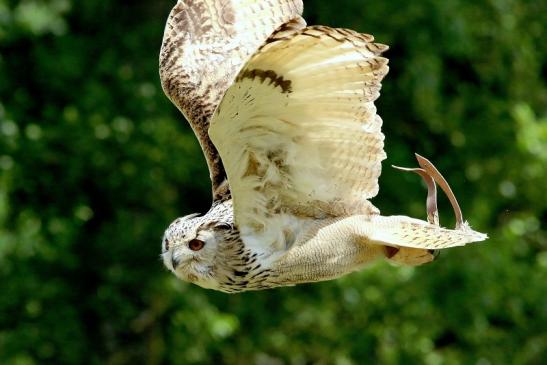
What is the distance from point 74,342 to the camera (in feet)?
33.8

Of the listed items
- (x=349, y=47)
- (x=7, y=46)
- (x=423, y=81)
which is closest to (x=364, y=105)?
(x=349, y=47)

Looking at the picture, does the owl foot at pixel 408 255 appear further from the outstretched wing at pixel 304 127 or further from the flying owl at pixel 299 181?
the outstretched wing at pixel 304 127

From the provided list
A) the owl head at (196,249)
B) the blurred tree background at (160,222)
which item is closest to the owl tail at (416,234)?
the owl head at (196,249)

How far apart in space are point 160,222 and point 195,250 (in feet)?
15.5

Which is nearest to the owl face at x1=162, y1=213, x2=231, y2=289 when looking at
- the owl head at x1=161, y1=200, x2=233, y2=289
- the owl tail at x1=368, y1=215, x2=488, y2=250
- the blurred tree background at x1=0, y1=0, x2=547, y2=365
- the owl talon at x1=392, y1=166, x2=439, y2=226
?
the owl head at x1=161, y1=200, x2=233, y2=289

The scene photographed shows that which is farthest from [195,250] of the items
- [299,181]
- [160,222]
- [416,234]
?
[160,222]

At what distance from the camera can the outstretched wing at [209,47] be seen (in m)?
6.14

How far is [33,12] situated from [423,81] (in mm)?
2696

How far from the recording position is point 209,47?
645 cm

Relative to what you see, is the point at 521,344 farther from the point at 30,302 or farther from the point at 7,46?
the point at 7,46

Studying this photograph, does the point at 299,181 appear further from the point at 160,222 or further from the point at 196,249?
the point at 160,222

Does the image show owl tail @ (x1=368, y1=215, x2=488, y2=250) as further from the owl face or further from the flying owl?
the owl face

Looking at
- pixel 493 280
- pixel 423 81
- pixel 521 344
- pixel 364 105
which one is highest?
pixel 364 105

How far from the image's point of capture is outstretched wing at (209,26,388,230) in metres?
4.94
